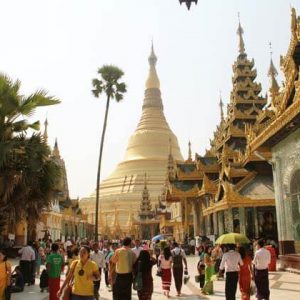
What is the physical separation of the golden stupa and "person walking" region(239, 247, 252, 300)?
190ft

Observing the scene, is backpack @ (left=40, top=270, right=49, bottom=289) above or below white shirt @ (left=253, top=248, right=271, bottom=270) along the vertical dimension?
below

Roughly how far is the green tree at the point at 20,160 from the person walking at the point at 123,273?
207 inches

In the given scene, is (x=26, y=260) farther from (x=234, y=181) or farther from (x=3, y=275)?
(x=234, y=181)

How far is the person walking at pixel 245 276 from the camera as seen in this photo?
923 cm

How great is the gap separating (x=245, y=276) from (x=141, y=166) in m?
64.9

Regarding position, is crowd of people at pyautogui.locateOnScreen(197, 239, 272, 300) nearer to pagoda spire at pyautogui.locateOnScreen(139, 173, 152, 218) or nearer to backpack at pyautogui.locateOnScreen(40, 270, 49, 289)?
backpack at pyautogui.locateOnScreen(40, 270, 49, 289)

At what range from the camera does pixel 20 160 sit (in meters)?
12.5

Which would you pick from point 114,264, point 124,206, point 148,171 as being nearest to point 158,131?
point 148,171

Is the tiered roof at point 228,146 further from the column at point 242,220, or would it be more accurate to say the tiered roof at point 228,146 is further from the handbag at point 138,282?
the handbag at point 138,282

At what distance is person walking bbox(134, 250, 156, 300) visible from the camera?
799cm

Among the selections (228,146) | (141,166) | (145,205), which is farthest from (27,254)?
(141,166)

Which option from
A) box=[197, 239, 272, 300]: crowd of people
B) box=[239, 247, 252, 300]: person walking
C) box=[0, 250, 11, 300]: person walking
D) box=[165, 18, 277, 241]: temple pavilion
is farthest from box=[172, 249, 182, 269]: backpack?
box=[165, 18, 277, 241]: temple pavilion

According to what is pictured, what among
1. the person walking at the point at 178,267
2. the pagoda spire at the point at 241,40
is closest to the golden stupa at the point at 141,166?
the pagoda spire at the point at 241,40

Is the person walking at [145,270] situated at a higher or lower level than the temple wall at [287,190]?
lower
